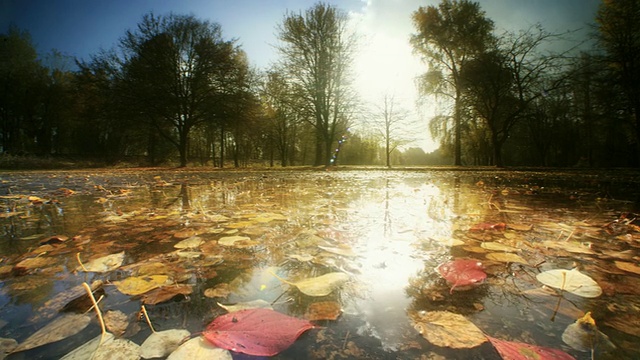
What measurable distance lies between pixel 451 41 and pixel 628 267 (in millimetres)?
18535

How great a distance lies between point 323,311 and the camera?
0.73m

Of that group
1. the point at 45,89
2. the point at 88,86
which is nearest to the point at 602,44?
the point at 88,86

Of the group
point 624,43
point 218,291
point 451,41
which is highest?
point 451,41

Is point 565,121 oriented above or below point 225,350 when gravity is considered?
above

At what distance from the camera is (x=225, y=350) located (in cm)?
56

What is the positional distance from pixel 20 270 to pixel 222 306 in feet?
→ 3.00

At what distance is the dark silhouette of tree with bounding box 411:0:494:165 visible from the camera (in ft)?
50.4

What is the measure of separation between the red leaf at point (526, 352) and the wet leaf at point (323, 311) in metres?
0.37

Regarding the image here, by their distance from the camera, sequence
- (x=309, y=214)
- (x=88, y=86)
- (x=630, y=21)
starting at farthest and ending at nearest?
(x=88, y=86) → (x=630, y=21) → (x=309, y=214)

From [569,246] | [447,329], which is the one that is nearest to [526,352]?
[447,329]

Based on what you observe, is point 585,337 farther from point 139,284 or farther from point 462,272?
point 139,284

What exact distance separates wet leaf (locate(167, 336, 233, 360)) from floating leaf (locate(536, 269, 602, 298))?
3.32 feet

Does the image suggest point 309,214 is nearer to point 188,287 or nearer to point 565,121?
point 188,287

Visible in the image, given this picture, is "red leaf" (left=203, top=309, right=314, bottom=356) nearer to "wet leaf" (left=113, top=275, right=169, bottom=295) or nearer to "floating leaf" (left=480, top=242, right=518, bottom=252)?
"wet leaf" (left=113, top=275, right=169, bottom=295)
